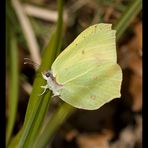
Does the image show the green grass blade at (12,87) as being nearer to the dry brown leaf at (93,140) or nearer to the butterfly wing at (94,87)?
the butterfly wing at (94,87)

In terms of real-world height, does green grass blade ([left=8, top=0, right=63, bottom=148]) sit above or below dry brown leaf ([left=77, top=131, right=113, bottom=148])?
above

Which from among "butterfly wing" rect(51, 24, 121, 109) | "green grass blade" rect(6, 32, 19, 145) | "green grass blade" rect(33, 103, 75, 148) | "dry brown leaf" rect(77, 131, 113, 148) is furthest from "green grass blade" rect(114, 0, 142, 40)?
"dry brown leaf" rect(77, 131, 113, 148)

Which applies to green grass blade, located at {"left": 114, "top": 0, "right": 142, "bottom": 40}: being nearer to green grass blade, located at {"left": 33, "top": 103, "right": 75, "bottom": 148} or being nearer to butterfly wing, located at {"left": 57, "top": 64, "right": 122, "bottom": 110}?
butterfly wing, located at {"left": 57, "top": 64, "right": 122, "bottom": 110}

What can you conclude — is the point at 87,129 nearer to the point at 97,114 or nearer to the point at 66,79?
the point at 97,114

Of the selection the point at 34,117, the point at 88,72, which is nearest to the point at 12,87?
the point at 88,72

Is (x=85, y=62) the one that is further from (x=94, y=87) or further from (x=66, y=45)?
(x=66, y=45)
